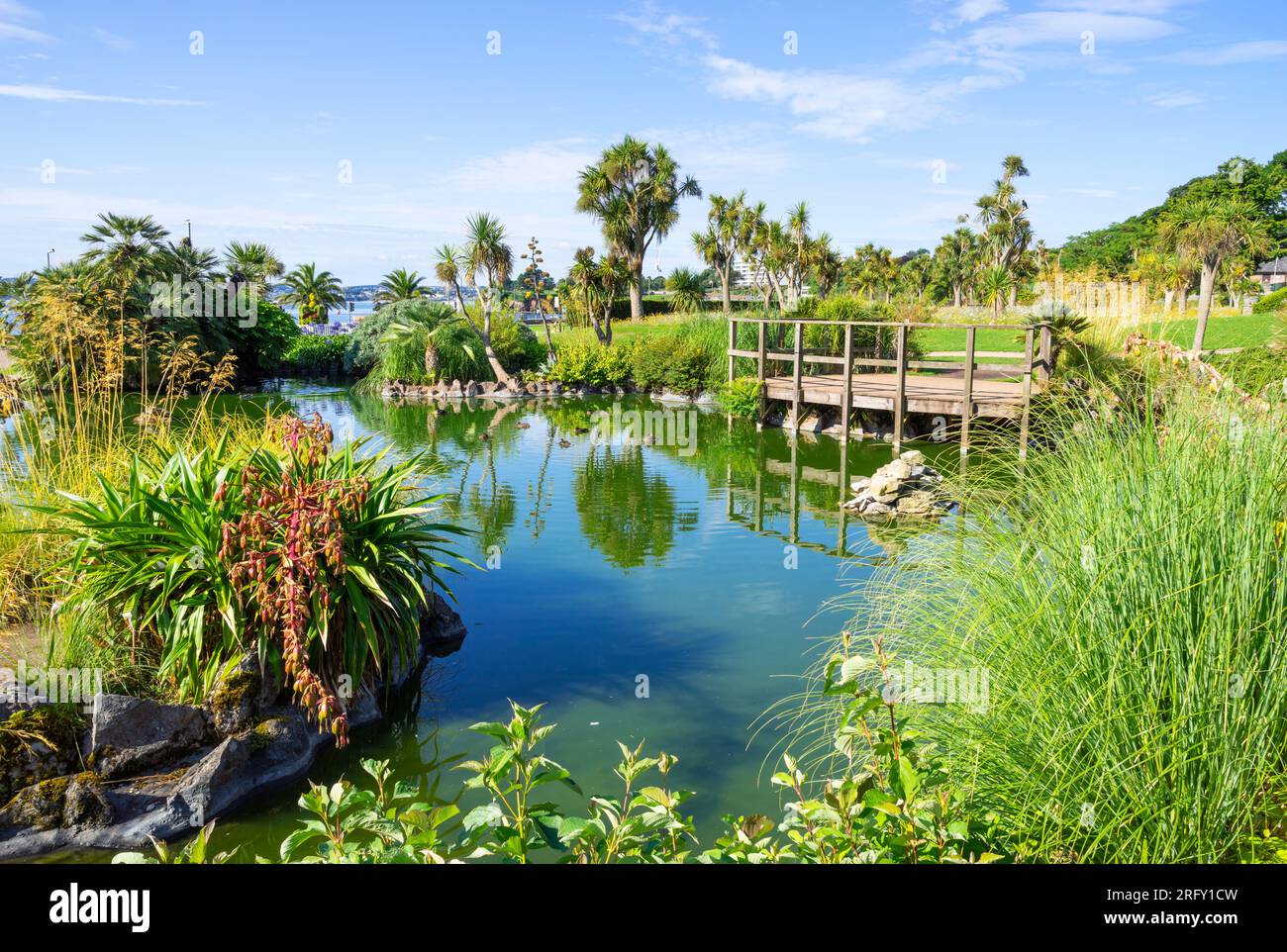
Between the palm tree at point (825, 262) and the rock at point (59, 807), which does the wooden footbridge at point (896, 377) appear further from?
the palm tree at point (825, 262)

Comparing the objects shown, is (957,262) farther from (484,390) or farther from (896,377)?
(896,377)

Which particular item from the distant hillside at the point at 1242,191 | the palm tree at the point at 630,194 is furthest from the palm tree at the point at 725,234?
the distant hillside at the point at 1242,191

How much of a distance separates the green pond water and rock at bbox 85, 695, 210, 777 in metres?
0.57

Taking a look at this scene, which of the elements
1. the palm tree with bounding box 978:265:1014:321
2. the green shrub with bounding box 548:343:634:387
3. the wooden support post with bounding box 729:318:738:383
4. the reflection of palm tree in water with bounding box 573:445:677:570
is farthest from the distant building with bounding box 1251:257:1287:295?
the reflection of palm tree in water with bounding box 573:445:677:570

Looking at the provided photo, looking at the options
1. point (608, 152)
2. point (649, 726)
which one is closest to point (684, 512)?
point (649, 726)

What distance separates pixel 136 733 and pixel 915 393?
15.6 meters

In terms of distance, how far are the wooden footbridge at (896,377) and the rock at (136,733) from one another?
11357 millimetres

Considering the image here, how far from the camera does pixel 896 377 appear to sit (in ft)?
61.7

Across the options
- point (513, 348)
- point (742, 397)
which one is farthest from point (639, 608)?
point (513, 348)

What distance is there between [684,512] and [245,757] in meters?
→ 7.73

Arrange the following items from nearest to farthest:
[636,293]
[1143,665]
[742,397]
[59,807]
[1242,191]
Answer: [1143,665], [59,807], [742,397], [636,293], [1242,191]

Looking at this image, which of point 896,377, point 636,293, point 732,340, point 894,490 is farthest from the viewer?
point 636,293

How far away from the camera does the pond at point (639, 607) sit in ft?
18.3
